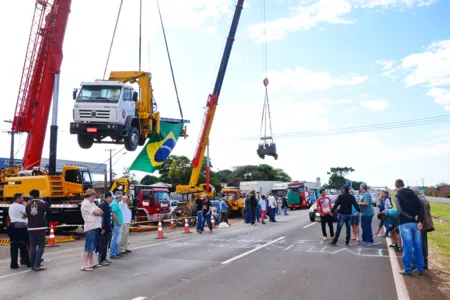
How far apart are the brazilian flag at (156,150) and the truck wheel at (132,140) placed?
1.07 meters

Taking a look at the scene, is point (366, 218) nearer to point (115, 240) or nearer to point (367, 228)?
point (367, 228)

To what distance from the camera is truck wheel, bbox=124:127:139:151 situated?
14805 mm

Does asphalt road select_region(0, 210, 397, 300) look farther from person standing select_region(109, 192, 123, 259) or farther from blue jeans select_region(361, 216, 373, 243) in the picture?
blue jeans select_region(361, 216, 373, 243)

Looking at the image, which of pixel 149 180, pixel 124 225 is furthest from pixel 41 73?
pixel 149 180

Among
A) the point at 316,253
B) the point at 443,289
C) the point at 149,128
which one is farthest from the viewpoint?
the point at 149,128

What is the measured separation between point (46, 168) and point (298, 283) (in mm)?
14779

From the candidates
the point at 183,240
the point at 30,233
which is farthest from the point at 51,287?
the point at 183,240

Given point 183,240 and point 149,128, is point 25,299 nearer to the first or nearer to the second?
point 183,240

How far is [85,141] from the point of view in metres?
15.0

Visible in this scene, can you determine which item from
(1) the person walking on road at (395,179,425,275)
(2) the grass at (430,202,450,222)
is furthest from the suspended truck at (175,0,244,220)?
(1) the person walking on road at (395,179,425,275)

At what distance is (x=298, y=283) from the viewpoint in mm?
7805

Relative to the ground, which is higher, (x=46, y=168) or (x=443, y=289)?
(x=46, y=168)

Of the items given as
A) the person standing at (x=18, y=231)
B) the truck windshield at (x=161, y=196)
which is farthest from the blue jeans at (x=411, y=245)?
the truck windshield at (x=161, y=196)

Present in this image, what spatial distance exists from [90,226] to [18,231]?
2.00 metres
